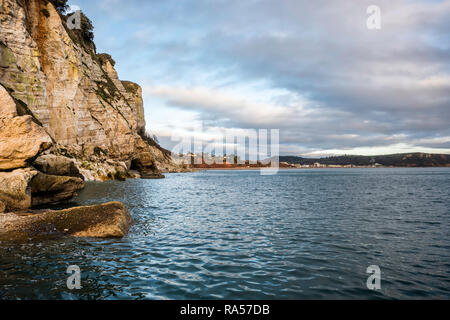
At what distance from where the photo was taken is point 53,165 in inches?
1100

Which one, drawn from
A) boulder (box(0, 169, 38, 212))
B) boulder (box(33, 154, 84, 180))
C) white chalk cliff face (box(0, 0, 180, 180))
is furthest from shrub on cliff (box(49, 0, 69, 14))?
boulder (box(0, 169, 38, 212))

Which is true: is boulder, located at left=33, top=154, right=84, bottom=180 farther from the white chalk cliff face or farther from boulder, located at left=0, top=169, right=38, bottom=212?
boulder, located at left=0, top=169, right=38, bottom=212

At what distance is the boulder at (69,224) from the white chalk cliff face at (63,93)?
7.06 m

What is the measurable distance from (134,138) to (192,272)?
77.7 metres

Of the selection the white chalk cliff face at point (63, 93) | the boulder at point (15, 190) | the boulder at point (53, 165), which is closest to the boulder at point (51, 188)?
the boulder at point (15, 190)

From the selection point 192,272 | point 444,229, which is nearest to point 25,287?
point 192,272

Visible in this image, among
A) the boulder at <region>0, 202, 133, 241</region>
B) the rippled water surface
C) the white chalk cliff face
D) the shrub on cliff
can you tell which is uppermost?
the shrub on cliff

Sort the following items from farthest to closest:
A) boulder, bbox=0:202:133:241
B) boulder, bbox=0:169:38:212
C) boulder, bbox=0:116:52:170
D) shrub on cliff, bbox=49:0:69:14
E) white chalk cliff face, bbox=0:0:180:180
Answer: shrub on cliff, bbox=49:0:69:14, white chalk cliff face, bbox=0:0:180:180, boulder, bbox=0:116:52:170, boulder, bbox=0:169:38:212, boulder, bbox=0:202:133:241

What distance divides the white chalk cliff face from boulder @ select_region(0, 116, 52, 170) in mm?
151

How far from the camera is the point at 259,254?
10.9 meters

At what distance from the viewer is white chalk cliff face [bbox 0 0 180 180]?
38875mm

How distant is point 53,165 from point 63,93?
35688 millimetres

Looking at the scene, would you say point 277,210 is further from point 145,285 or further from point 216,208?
point 145,285

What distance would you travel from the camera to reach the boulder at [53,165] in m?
25.7
